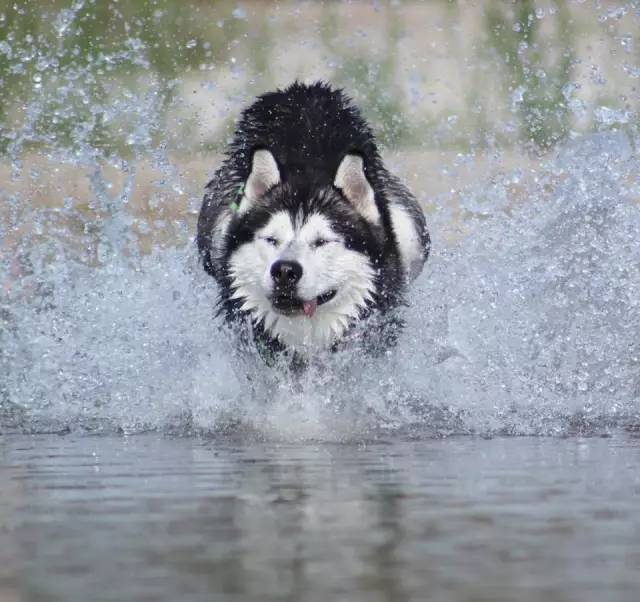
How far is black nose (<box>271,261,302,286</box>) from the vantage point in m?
7.06

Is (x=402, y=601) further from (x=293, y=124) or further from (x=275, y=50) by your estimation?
(x=275, y=50)

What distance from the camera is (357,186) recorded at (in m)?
7.55

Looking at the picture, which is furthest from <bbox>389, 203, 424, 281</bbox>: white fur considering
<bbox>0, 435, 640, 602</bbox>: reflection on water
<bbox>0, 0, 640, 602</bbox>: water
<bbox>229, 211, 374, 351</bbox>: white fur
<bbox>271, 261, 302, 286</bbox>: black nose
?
<bbox>0, 435, 640, 602</bbox>: reflection on water

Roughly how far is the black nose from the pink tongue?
0.16 meters

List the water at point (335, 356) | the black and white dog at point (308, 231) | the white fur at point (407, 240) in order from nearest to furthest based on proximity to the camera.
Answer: the water at point (335, 356)
the black and white dog at point (308, 231)
the white fur at point (407, 240)

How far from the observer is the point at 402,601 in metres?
3.14

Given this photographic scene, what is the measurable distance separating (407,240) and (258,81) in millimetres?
8120

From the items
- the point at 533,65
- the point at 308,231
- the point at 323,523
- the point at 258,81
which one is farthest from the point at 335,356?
the point at 258,81

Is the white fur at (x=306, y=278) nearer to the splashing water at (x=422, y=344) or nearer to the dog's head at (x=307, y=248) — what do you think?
the dog's head at (x=307, y=248)

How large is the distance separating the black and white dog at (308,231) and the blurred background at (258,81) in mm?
5754

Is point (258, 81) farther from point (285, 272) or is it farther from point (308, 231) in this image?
point (285, 272)

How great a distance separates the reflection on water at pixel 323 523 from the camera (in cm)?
335

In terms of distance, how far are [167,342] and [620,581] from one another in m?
5.08

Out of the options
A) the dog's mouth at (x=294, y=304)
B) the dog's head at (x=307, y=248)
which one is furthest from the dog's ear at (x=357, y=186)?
the dog's mouth at (x=294, y=304)
